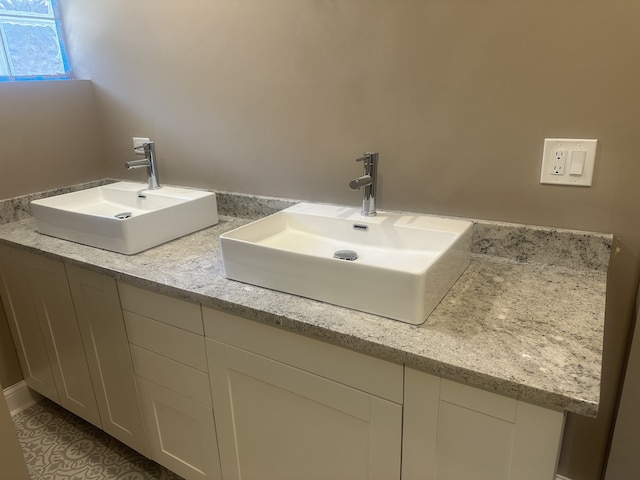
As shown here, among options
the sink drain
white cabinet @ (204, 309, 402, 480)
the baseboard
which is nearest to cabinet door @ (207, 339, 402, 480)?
white cabinet @ (204, 309, 402, 480)

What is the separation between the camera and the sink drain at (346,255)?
124 cm

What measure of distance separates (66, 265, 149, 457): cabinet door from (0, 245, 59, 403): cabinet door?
31cm

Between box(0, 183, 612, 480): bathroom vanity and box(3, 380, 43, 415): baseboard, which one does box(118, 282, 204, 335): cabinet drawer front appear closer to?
box(0, 183, 612, 480): bathroom vanity

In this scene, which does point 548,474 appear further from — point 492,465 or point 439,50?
point 439,50

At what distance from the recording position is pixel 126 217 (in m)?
1.56

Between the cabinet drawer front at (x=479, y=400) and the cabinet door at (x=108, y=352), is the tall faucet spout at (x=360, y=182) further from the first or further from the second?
the cabinet door at (x=108, y=352)

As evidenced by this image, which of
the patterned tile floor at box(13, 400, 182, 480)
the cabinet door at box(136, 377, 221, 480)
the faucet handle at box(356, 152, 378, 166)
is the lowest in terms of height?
the patterned tile floor at box(13, 400, 182, 480)

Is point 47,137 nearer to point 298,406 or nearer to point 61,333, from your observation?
point 61,333

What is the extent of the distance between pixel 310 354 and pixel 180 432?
2.14ft

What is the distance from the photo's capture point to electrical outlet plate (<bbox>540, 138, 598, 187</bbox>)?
1.08 m

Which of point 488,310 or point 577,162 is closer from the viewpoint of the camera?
point 488,310

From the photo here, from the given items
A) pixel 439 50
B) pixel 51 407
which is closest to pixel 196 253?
pixel 439 50

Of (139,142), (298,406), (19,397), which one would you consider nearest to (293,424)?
(298,406)

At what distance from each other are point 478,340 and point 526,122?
0.60 meters
